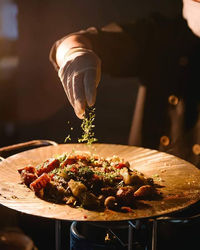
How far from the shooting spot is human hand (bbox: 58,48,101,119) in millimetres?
2246

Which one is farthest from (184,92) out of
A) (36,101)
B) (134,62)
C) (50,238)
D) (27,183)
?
(36,101)

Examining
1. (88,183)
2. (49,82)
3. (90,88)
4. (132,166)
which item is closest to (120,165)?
(132,166)

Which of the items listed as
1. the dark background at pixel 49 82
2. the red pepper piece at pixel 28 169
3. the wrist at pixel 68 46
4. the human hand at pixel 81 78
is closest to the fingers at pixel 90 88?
the human hand at pixel 81 78

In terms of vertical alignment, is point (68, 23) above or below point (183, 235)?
above

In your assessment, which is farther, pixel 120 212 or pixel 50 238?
pixel 50 238

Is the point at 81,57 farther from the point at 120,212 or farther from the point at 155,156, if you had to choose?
the point at 120,212

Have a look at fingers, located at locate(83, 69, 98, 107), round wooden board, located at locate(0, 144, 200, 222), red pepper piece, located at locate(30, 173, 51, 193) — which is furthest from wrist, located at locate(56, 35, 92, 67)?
red pepper piece, located at locate(30, 173, 51, 193)

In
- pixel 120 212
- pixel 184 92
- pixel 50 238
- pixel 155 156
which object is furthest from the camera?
pixel 50 238

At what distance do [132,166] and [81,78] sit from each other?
665 millimetres

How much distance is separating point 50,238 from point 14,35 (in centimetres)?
264

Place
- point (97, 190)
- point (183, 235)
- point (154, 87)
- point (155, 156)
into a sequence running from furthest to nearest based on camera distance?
point (154, 87)
point (183, 235)
point (155, 156)
point (97, 190)

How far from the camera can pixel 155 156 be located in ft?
8.46

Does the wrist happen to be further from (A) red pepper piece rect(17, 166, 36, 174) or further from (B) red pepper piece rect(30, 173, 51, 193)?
(B) red pepper piece rect(30, 173, 51, 193)

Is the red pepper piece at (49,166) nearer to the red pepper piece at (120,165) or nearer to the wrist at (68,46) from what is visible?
the red pepper piece at (120,165)
